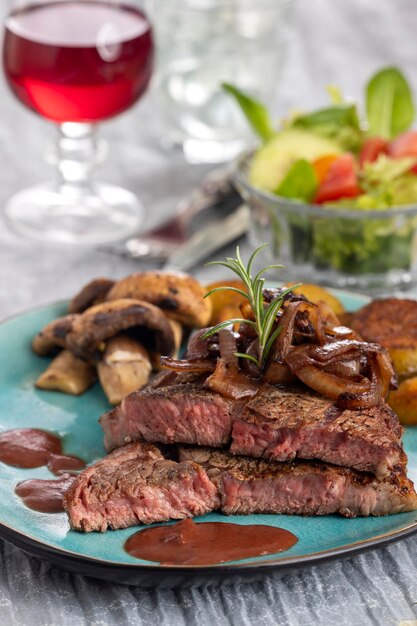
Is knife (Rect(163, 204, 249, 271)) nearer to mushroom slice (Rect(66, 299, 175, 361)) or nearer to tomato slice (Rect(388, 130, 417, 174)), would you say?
tomato slice (Rect(388, 130, 417, 174))

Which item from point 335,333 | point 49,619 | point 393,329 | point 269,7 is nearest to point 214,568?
point 49,619

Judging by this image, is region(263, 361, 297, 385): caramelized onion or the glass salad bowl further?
the glass salad bowl

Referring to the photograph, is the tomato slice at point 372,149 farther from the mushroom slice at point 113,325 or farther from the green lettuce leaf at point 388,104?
the mushroom slice at point 113,325

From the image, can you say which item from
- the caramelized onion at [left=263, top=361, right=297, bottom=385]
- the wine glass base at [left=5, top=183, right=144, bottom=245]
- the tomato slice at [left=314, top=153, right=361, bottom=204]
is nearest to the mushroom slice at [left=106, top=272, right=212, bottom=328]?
the caramelized onion at [left=263, top=361, right=297, bottom=385]

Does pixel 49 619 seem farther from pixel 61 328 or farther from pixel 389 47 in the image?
pixel 389 47

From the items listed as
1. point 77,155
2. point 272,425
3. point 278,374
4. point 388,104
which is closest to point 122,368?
point 278,374

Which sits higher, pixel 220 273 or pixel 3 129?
pixel 3 129

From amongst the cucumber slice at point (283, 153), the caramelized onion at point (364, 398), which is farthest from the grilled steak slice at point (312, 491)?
the cucumber slice at point (283, 153)
